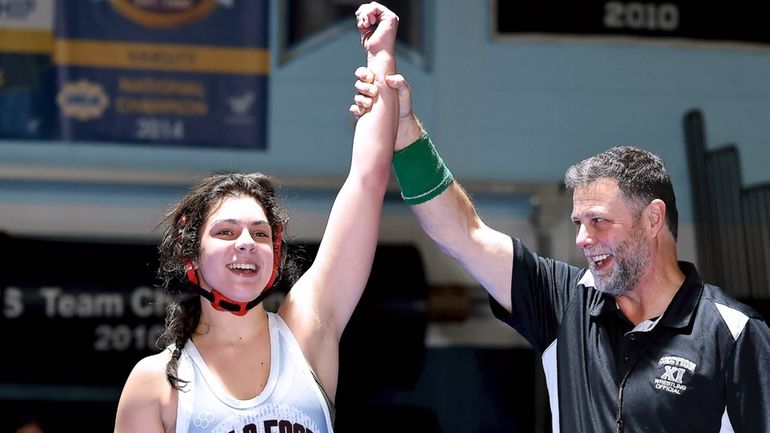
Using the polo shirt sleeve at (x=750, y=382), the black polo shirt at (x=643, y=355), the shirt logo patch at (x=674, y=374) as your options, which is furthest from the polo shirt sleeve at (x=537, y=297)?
the polo shirt sleeve at (x=750, y=382)

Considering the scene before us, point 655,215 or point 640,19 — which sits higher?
point 640,19

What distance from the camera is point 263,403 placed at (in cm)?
247

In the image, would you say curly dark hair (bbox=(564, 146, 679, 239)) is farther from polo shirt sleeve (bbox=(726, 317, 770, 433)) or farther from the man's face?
polo shirt sleeve (bbox=(726, 317, 770, 433))

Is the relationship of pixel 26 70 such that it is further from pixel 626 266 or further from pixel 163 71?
pixel 626 266

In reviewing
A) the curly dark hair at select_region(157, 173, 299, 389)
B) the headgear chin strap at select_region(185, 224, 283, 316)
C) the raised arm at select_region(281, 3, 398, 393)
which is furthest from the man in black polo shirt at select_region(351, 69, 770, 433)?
the headgear chin strap at select_region(185, 224, 283, 316)

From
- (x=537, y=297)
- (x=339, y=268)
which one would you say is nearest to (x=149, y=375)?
(x=339, y=268)

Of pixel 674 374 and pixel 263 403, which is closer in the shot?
pixel 263 403

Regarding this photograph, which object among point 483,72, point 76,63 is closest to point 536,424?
point 483,72

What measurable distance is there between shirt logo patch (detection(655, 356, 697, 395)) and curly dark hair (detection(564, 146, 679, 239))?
354 mm

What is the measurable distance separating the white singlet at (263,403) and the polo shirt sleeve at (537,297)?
2.08 feet

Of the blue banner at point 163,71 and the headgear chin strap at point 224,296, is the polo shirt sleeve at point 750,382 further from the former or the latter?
the blue banner at point 163,71

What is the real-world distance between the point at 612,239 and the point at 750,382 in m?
0.45

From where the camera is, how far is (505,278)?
2.93 metres

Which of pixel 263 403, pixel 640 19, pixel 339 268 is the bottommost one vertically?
pixel 263 403
